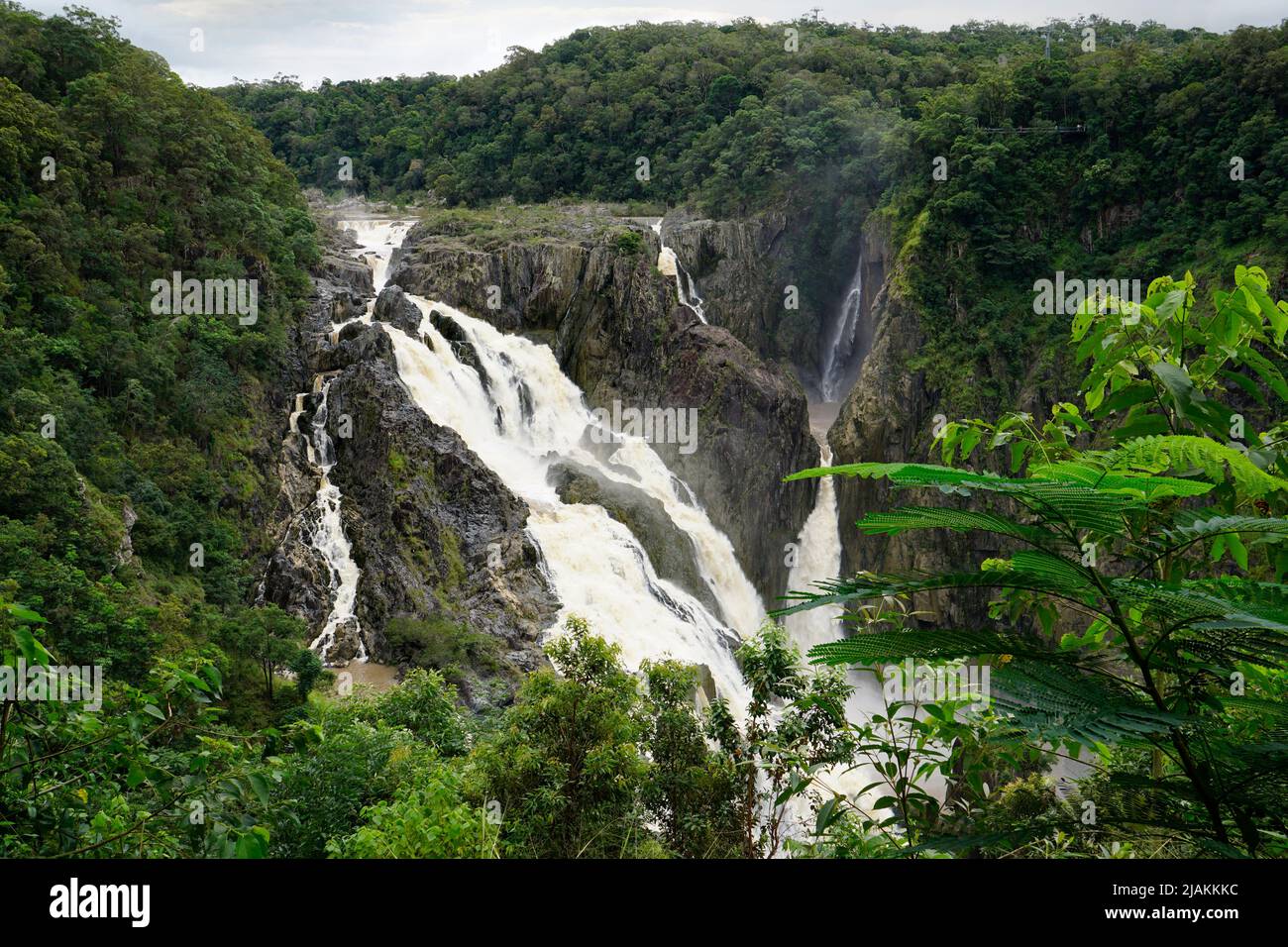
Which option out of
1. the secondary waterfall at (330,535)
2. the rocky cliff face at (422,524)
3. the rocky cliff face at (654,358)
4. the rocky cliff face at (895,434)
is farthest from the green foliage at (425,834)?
the rocky cliff face at (895,434)

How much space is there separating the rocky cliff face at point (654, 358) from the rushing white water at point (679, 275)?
1118 mm

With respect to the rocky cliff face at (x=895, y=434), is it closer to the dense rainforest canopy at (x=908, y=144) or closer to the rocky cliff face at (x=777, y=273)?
the dense rainforest canopy at (x=908, y=144)

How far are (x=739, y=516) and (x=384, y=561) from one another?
35.4 ft

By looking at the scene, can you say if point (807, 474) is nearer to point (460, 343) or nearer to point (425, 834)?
point (425, 834)

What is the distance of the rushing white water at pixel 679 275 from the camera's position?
30.0m

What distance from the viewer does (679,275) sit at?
1200 inches

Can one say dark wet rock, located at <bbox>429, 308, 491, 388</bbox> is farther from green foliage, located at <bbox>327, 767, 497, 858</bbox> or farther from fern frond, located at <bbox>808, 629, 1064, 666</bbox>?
fern frond, located at <bbox>808, 629, 1064, 666</bbox>

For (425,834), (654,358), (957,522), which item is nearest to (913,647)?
(957,522)
